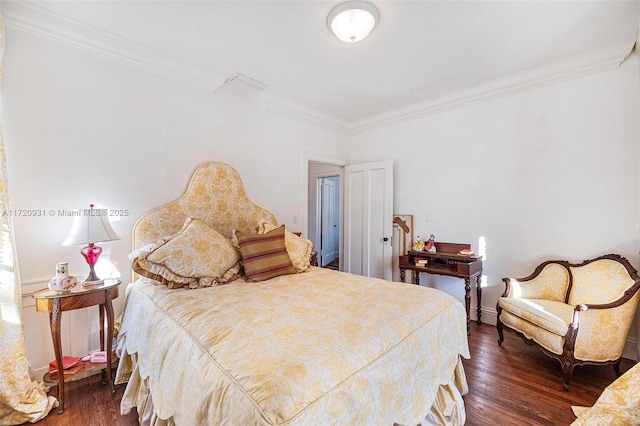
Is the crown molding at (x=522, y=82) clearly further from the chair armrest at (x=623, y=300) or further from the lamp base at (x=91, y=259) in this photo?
the lamp base at (x=91, y=259)

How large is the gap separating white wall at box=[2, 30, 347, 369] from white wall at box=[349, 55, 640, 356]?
258 cm

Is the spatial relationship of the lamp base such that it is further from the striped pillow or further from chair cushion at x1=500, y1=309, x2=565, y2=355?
chair cushion at x1=500, y1=309, x2=565, y2=355

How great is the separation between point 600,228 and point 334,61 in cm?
293

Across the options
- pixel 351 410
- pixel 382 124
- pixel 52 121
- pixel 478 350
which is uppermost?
pixel 382 124

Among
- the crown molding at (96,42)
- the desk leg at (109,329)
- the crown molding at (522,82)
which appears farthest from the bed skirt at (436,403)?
the crown molding at (522,82)

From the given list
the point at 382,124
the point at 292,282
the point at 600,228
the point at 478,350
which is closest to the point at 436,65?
the point at 382,124

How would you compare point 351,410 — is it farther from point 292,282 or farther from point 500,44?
point 500,44

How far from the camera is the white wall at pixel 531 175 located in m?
2.50

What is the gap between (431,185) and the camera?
3.71 metres

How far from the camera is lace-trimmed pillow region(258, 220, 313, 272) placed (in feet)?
8.48

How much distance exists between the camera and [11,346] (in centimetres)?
173

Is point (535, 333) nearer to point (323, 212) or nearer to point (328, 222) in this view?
point (323, 212)

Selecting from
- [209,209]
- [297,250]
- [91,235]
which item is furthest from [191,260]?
[297,250]

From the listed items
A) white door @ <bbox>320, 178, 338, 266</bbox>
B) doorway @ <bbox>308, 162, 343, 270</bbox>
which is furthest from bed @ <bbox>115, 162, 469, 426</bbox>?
white door @ <bbox>320, 178, 338, 266</bbox>
